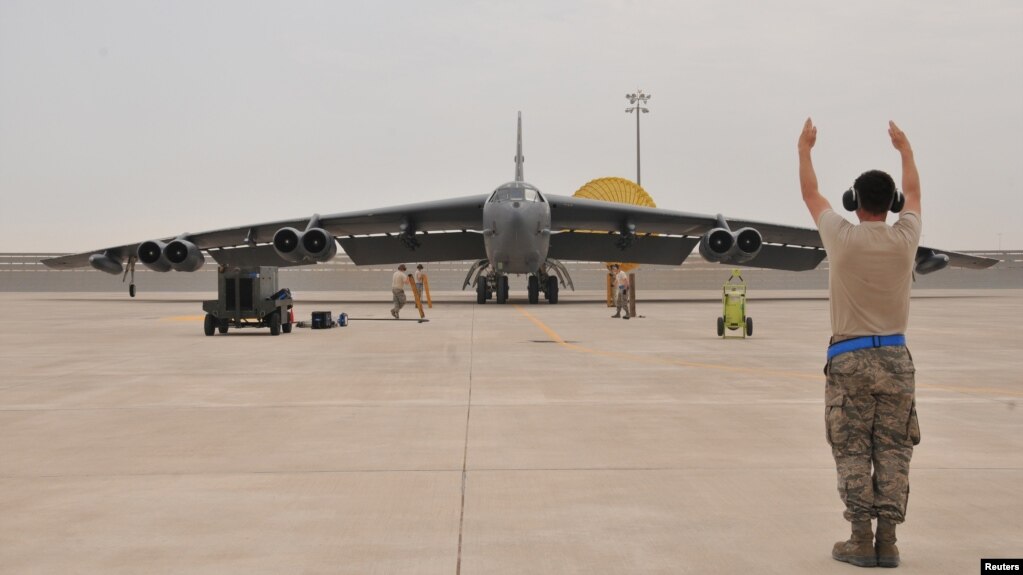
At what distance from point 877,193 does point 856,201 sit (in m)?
0.10

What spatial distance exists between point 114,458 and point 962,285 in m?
70.5

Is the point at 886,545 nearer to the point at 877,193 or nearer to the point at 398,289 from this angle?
the point at 877,193

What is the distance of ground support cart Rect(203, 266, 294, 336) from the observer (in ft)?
63.1

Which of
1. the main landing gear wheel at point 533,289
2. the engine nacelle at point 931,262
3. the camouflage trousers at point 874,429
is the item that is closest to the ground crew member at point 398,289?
the main landing gear wheel at point 533,289

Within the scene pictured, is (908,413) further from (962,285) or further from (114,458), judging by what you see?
(962,285)

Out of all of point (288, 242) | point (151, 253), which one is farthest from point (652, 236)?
point (151, 253)

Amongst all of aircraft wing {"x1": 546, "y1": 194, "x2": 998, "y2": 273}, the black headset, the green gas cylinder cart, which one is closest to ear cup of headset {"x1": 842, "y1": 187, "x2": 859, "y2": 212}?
the black headset

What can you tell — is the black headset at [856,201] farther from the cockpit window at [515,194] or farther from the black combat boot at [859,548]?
the cockpit window at [515,194]

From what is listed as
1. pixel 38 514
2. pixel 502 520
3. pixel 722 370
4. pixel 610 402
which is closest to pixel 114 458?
pixel 38 514

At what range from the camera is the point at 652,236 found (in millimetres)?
40938

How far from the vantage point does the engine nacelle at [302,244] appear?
31750 millimetres

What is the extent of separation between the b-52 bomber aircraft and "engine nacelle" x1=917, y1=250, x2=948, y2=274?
0.13 feet

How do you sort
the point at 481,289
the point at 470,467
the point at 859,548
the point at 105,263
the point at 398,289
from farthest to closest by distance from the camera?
the point at 105,263 < the point at 481,289 < the point at 398,289 < the point at 470,467 < the point at 859,548

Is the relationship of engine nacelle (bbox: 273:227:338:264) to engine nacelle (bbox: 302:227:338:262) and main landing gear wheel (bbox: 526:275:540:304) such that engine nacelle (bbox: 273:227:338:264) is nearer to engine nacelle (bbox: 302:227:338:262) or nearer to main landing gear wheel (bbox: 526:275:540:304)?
engine nacelle (bbox: 302:227:338:262)
